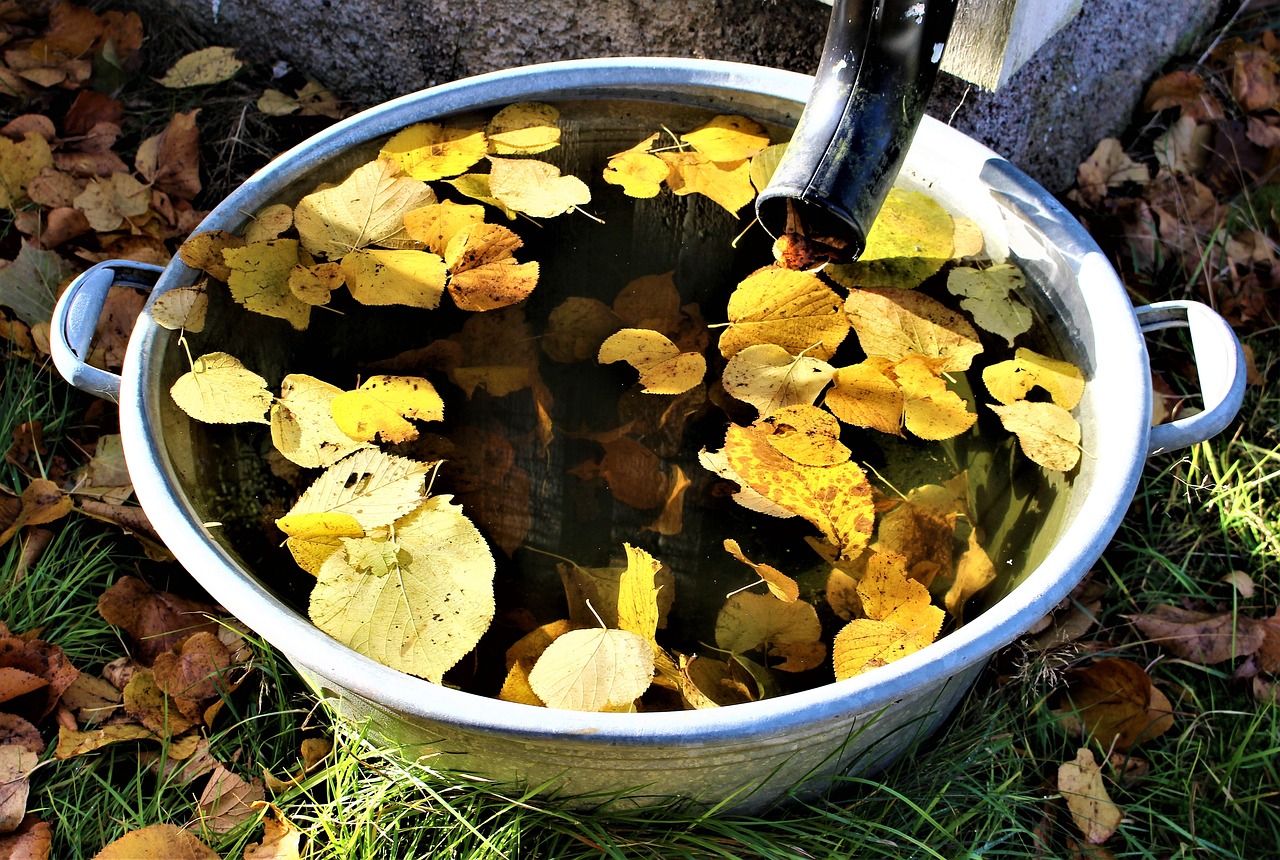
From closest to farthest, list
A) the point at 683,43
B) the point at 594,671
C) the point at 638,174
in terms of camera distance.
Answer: the point at 594,671 → the point at 638,174 → the point at 683,43

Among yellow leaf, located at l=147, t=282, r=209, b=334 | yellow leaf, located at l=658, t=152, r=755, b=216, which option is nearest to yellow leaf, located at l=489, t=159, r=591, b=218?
yellow leaf, located at l=658, t=152, r=755, b=216

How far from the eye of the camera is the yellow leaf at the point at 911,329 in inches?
42.8

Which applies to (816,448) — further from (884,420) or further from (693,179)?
(693,179)

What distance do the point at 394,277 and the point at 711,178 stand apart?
15.2 inches

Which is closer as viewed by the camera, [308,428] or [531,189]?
[308,428]

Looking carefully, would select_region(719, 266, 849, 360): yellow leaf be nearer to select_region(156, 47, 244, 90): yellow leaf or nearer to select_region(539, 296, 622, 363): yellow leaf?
select_region(539, 296, 622, 363): yellow leaf

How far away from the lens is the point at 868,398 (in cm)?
107

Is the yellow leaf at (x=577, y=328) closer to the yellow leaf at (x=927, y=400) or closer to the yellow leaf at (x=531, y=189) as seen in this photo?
the yellow leaf at (x=531, y=189)

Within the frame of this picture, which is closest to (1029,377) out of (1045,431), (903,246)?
(1045,431)

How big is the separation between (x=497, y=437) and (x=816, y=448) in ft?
1.09

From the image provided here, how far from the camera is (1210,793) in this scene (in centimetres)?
115

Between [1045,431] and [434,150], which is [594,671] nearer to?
[1045,431]

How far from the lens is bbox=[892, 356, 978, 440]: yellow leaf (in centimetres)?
105

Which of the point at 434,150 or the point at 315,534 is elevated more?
the point at 434,150
